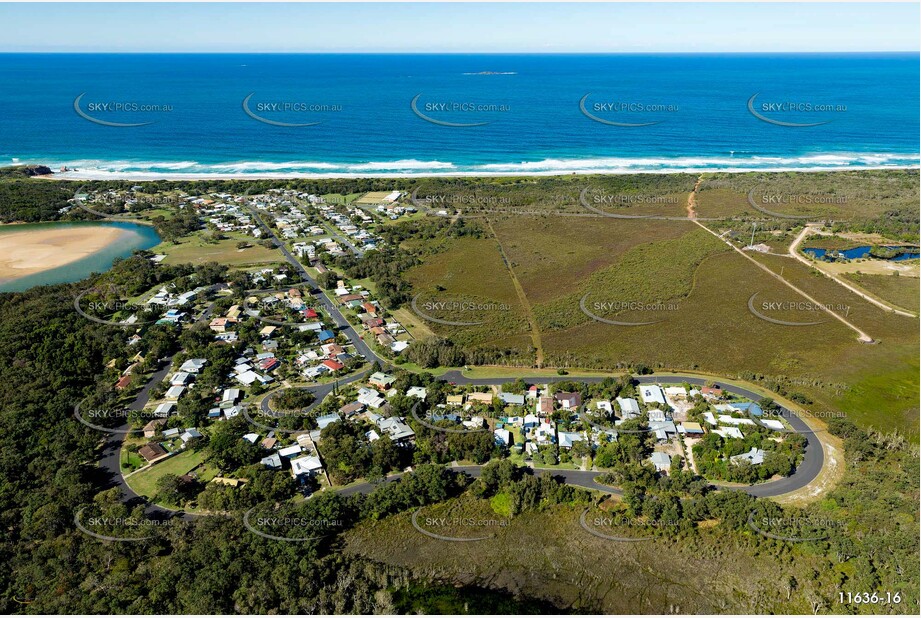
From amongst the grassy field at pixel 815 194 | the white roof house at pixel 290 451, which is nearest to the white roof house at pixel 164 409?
the white roof house at pixel 290 451

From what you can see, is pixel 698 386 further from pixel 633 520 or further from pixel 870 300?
pixel 870 300

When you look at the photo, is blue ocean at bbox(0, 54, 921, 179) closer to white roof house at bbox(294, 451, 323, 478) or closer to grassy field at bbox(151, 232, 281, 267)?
grassy field at bbox(151, 232, 281, 267)

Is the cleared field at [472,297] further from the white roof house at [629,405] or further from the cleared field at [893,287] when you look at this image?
the cleared field at [893,287]

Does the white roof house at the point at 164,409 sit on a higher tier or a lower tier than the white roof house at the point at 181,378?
lower

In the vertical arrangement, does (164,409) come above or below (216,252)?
below

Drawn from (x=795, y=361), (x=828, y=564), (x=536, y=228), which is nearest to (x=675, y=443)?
(x=828, y=564)

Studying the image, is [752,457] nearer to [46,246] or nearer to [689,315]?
[689,315]

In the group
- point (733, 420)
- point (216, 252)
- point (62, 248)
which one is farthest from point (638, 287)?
point (62, 248)
